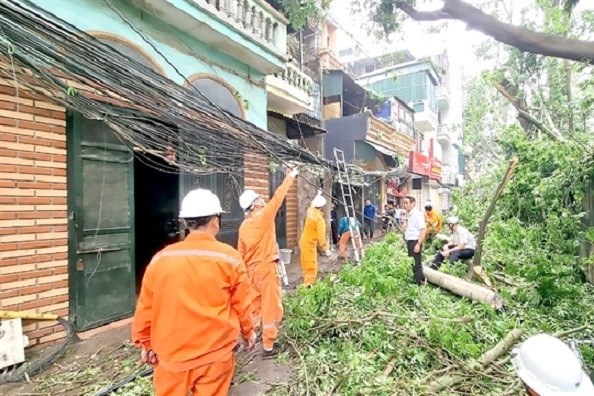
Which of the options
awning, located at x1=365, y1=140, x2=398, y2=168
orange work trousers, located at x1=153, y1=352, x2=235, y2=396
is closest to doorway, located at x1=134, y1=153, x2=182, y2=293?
orange work trousers, located at x1=153, y1=352, x2=235, y2=396

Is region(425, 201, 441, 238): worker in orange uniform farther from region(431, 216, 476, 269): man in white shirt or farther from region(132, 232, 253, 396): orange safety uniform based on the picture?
region(132, 232, 253, 396): orange safety uniform

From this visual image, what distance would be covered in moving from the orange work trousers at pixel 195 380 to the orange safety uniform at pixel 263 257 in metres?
Result: 1.56

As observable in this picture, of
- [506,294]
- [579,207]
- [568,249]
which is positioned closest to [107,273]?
[506,294]

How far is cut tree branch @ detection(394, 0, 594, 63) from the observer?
109 inches

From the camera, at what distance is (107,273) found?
4.19m

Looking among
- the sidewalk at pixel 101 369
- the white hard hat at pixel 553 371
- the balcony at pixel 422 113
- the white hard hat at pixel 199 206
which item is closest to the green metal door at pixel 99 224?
the sidewalk at pixel 101 369

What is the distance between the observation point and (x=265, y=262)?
3848 millimetres

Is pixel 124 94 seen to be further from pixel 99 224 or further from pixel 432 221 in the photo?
pixel 432 221

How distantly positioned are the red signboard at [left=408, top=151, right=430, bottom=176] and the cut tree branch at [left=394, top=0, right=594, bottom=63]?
38.6ft

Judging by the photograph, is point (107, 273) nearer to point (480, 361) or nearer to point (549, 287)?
point (480, 361)

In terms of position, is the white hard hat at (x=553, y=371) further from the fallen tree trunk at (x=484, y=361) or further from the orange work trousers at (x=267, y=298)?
the orange work trousers at (x=267, y=298)

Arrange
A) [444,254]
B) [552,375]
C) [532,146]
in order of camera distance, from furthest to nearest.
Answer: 1. [532,146]
2. [444,254]
3. [552,375]

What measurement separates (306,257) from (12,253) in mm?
3951

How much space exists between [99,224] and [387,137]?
12.3 metres
